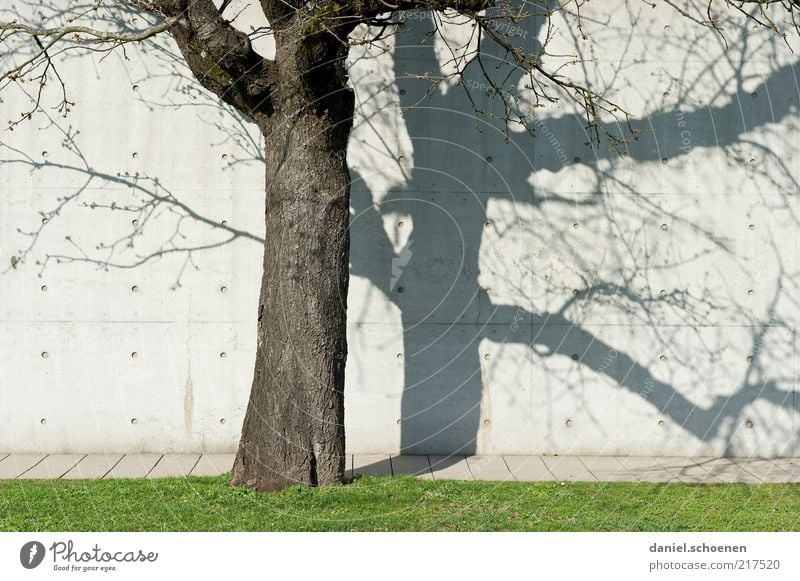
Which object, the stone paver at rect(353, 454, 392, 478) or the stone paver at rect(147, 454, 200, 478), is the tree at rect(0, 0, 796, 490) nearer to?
the stone paver at rect(353, 454, 392, 478)

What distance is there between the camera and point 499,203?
8.34 meters

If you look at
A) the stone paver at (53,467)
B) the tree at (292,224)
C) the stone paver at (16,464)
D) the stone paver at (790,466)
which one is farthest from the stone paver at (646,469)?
the stone paver at (16,464)

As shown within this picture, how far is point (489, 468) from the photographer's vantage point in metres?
7.86

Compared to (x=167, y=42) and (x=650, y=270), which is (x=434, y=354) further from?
(x=167, y=42)

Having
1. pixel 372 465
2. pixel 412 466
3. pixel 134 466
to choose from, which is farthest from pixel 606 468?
pixel 134 466

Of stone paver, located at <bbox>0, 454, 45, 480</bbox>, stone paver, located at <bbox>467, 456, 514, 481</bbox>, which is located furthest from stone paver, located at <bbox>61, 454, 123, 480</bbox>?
stone paver, located at <bbox>467, 456, 514, 481</bbox>

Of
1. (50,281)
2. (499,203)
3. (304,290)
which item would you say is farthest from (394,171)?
(50,281)

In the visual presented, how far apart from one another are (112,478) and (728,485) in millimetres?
4516

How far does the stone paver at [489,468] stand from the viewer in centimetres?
754

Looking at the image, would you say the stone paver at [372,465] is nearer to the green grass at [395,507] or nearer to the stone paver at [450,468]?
the stone paver at [450,468]

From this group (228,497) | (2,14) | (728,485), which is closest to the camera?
(228,497)

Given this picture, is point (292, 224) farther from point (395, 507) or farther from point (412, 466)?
point (412, 466)

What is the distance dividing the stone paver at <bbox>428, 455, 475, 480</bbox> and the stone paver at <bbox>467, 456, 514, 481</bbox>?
5 centimetres

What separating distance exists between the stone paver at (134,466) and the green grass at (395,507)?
0.46 meters
